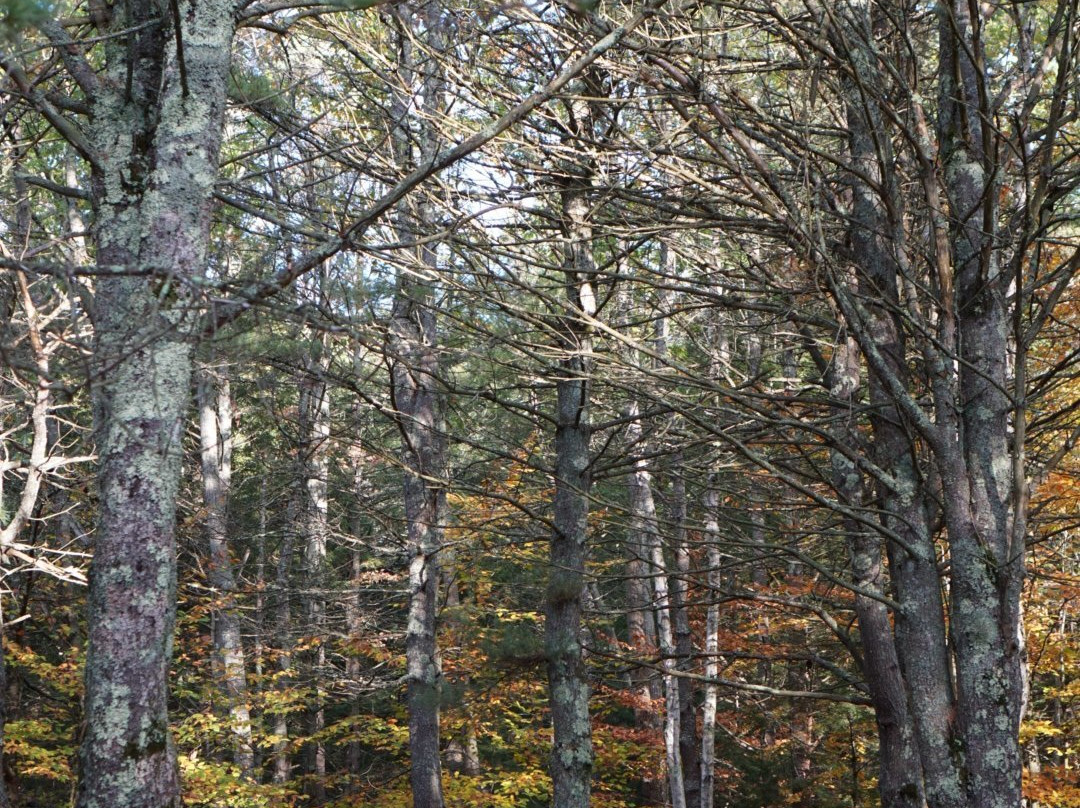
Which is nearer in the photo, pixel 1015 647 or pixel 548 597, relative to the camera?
pixel 1015 647

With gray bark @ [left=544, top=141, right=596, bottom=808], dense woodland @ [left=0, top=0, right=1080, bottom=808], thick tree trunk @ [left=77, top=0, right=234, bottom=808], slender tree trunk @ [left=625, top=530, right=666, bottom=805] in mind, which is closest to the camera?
thick tree trunk @ [left=77, top=0, right=234, bottom=808]

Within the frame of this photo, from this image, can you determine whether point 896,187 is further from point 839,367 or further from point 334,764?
point 334,764

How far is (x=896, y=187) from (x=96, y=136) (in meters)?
3.37

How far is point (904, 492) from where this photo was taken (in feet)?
14.5

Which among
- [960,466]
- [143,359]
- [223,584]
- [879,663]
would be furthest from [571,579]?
[223,584]

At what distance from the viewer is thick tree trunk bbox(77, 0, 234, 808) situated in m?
3.03

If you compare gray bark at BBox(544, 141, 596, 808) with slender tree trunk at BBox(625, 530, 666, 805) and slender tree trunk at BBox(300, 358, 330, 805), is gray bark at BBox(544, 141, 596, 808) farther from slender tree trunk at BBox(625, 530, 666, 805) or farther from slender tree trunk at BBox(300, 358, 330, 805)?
slender tree trunk at BBox(625, 530, 666, 805)

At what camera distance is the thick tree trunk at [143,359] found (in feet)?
9.95

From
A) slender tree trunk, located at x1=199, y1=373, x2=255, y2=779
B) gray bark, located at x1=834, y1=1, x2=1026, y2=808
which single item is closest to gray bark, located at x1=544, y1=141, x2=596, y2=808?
gray bark, located at x1=834, y1=1, x2=1026, y2=808

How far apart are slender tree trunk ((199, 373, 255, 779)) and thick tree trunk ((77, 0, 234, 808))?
831 centimetres

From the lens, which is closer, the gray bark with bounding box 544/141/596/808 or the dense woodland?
the dense woodland

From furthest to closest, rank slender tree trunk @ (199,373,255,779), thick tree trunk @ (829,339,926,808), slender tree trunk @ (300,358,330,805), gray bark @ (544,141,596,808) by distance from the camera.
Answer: slender tree trunk @ (199,373,255,779), slender tree trunk @ (300,358,330,805), thick tree trunk @ (829,339,926,808), gray bark @ (544,141,596,808)

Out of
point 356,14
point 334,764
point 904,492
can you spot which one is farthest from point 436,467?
point 334,764

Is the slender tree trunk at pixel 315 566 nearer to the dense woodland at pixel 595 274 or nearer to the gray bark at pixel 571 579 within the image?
the dense woodland at pixel 595 274
